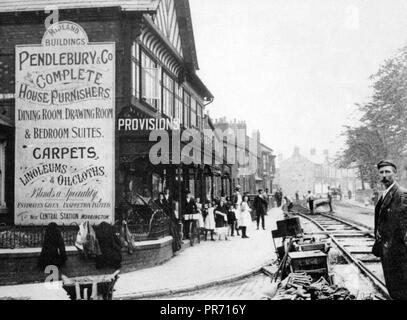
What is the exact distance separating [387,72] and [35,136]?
7001mm

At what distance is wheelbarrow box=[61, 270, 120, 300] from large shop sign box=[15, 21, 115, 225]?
280 centimetres

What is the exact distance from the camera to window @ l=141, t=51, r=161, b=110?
10.9 meters

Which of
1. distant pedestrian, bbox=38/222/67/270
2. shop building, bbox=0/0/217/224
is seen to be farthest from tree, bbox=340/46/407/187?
distant pedestrian, bbox=38/222/67/270

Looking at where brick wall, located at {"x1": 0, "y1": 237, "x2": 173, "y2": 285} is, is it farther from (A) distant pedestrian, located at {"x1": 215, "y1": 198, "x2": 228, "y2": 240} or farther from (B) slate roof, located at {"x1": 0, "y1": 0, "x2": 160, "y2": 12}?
(B) slate roof, located at {"x1": 0, "y1": 0, "x2": 160, "y2": 12}

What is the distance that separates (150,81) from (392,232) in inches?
303

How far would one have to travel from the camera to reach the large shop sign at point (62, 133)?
8.19 metres

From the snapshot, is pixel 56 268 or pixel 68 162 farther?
pixel 68 162

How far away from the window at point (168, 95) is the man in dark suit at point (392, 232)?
825 cm

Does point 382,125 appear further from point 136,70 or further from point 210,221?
point 136,70

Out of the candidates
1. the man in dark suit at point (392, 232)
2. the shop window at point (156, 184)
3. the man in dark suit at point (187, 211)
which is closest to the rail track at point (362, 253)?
the man in dark suit at point (392, 232)

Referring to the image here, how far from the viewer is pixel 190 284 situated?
23.8 feet

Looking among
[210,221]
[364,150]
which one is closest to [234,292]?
[210,221]
